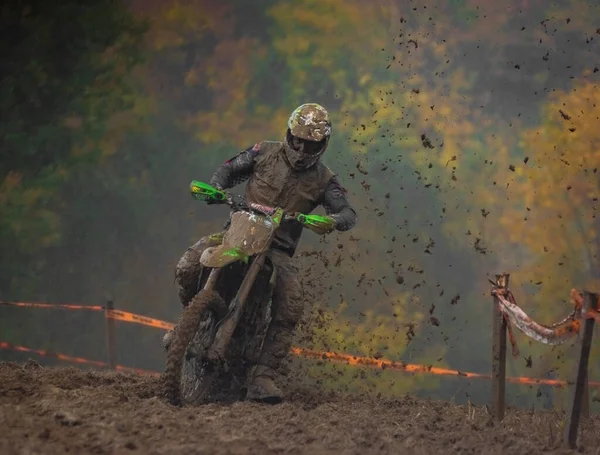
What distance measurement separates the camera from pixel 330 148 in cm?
1595

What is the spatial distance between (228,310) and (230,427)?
109 centimetres

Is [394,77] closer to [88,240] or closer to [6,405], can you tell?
[88,240]

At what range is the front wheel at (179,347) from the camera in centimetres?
529

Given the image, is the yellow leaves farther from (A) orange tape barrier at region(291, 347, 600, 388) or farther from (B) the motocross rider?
(B) the motocross rider

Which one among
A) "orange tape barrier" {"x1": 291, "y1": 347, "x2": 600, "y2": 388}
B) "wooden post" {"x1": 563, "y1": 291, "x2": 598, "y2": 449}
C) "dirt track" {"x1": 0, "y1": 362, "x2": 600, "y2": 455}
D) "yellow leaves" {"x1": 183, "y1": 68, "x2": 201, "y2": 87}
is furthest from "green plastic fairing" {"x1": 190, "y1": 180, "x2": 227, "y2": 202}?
"yellow leaves" {"x1": 183, "y1": 68, "x2": 201, "y2": 87}

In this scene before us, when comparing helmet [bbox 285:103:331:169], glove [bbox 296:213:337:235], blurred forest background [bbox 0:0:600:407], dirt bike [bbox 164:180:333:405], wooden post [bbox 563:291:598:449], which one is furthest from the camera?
blurred forest background [bbox 0:0:600:407]

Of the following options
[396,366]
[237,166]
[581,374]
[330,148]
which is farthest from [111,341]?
[330,148]

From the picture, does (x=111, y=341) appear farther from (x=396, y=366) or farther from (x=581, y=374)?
(x=581, y=374)

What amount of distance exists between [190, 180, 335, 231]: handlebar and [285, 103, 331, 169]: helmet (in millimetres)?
481

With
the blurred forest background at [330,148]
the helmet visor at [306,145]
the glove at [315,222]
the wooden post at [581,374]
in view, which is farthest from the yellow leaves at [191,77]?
the wooden post at [581,374]

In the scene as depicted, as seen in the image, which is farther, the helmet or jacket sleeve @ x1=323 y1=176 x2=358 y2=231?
jacket sleeve @ x1=323 y1=176 x2=358 y2=231

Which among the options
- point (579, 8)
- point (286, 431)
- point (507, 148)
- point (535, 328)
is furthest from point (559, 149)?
point (286, 431)

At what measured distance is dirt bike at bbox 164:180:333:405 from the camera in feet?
17.7

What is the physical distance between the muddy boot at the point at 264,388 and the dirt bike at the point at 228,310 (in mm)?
98
